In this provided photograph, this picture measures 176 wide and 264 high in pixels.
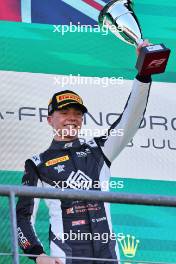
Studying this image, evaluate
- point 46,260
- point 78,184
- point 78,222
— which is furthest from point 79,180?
point 46,260

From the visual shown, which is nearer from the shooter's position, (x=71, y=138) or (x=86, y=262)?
(x=86, y=262)

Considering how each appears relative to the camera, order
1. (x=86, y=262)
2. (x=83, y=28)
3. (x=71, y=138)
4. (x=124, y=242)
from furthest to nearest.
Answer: (x=83, y=28), (x=124, y=242), (x=71, y=138), (x=86, y=262)

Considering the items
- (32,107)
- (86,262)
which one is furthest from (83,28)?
(86,262)

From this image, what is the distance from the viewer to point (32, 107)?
12.1 feet

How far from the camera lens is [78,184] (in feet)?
9.88

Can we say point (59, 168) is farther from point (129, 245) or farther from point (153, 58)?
point (129, 245)

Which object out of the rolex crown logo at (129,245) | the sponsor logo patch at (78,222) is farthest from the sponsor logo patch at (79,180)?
the rolex crown logo at (129,245)

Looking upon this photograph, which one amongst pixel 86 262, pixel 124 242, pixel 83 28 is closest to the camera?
pixel 86 262

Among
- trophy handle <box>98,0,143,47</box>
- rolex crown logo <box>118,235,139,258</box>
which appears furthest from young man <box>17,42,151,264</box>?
rolex crown logo <box>118,235,139,258</box>

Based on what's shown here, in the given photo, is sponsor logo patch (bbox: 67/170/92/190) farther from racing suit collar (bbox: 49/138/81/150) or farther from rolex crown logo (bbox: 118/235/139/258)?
rolex crown logo (bbox: 118/235/139/258)

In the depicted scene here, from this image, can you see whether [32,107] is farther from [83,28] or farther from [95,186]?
[95,186]

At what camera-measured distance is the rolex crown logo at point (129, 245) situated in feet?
11.7

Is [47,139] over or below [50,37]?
below

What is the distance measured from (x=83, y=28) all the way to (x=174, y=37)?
0.35 m
